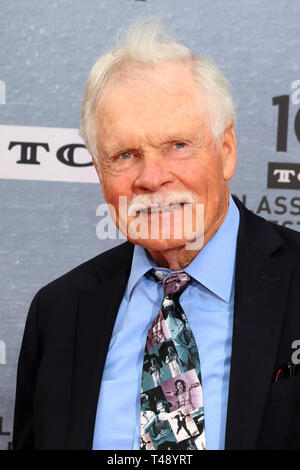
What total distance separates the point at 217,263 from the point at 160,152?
221mm

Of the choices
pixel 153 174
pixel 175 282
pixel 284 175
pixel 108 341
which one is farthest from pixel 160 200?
pixel 284 175

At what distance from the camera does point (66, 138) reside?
1673 mm

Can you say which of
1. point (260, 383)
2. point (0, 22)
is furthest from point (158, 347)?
point (0, 22)

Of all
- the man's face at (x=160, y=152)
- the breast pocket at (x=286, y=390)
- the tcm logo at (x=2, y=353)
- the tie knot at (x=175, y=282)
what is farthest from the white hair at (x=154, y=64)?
the tcm logo at (x=2, y=353)

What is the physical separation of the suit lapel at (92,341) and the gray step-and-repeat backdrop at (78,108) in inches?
15.0

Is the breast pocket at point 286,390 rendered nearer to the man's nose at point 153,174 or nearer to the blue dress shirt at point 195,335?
the blue dress shirt at point 195,335

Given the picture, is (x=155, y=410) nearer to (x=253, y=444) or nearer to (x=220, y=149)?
(x=253, y=444)

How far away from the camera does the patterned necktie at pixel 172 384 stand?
1.10 meters

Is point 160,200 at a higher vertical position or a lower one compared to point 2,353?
higher

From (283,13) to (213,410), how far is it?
39.2 inches

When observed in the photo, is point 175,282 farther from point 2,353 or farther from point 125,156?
point 2,353

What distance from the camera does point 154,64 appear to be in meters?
1.17

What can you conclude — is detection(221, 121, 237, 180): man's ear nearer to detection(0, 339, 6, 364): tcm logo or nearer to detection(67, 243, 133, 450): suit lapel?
detection(67, 243, 133, 450): suit lapel

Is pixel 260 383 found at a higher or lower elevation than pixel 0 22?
lower
